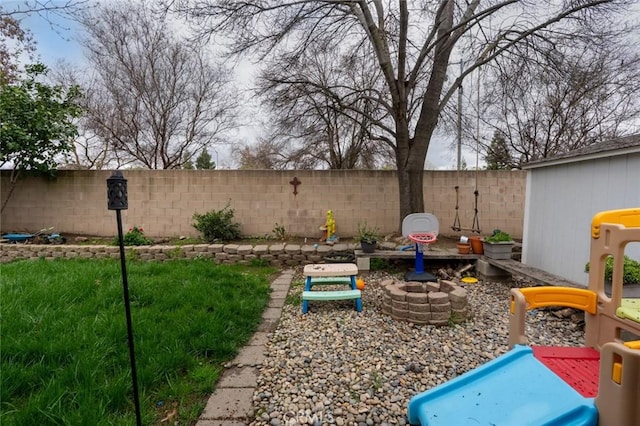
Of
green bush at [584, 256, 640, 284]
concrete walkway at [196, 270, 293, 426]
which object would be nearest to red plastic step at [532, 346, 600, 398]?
green bush at [584, 256, 640, 284]

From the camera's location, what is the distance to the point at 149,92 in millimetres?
9758

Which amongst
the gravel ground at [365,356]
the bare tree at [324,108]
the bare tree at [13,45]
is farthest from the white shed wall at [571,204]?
the bare tree at [13,45]

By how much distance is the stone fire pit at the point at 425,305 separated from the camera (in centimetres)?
307

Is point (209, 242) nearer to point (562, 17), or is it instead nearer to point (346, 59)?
point (346, 59)

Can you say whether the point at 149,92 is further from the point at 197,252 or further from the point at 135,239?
the point at 197,252

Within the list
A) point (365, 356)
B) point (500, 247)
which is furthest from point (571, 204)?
point (365, 356)

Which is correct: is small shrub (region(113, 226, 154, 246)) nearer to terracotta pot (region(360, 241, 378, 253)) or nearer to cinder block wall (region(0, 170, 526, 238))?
cinder block wall (region(0, 170, 526, 238))

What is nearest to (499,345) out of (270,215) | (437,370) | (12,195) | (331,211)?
(437,370)

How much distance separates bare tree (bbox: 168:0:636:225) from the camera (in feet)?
17.0

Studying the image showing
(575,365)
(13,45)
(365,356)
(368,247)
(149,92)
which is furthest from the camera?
(149,92)

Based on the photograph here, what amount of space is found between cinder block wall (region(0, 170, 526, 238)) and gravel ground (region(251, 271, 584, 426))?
305cm

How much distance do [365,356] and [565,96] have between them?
35.3 feet

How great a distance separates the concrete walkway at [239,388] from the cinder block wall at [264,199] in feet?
12.2

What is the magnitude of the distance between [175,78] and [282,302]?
9248mm
